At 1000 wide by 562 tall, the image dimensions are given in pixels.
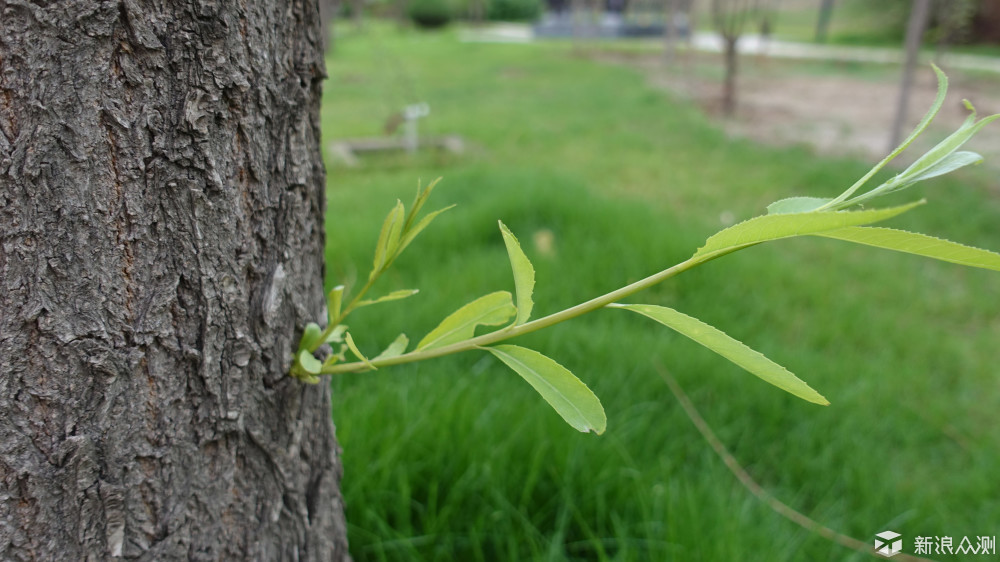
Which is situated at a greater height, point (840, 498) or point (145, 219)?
point (145, 219)

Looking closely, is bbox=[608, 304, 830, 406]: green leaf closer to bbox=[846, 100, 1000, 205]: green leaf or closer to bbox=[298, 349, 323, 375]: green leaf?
bbox=[846, 100, 1000, 205]: green leaf

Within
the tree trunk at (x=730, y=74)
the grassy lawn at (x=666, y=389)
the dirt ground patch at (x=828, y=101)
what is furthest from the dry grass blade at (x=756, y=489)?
the tree trunk at (x=730, y=74)

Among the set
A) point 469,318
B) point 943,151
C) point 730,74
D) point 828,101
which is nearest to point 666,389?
point 469,318

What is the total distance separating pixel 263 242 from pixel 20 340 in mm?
218

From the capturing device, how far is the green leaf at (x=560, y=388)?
1.79 ft

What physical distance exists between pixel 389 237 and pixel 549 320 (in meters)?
0.20

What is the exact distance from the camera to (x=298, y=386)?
73 cm

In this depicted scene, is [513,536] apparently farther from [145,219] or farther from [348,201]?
[348,201]

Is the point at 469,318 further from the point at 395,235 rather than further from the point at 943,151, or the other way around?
the point at 943,151

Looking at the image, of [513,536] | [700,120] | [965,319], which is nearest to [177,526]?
[513,536]

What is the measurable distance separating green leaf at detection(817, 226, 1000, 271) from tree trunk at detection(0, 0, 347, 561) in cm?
51

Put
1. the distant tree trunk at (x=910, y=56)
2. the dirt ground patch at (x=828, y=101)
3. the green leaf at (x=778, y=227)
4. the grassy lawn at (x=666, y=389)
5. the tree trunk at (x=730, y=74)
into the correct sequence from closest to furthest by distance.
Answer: the green leaf at (x=778, y=227) < the grassy lawn at (x=666, y=389) < the distant tree trunk at (x=910, y=56) < the dirt ground patch at (x=828, y=101) < the tree trunk at (x=730, y=74)

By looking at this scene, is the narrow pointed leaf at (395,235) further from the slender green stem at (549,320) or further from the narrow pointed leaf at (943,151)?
the narrow pointed leaf at (943,151)

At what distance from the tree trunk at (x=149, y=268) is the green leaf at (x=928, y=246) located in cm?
51
